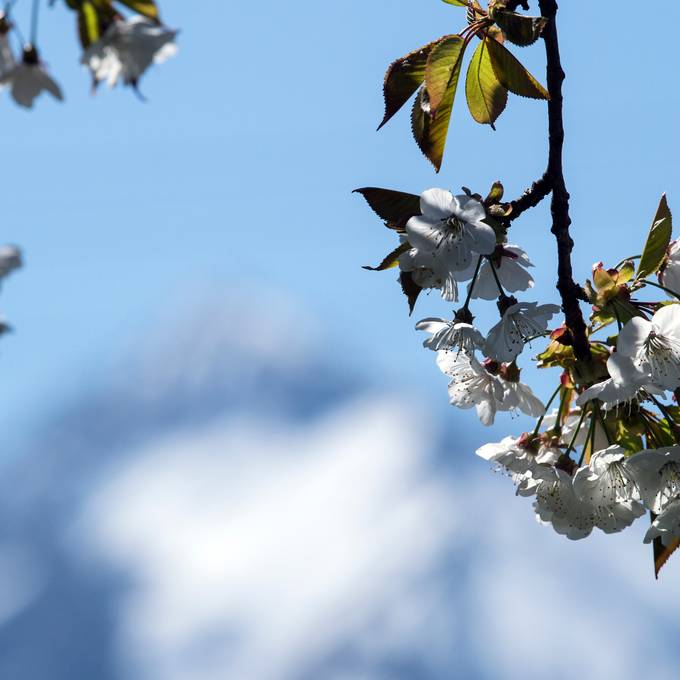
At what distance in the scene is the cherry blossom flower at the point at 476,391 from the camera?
4.76ft

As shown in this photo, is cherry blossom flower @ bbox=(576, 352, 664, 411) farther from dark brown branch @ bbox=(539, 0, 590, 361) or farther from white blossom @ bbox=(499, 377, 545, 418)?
white blossom @ bbox=(499, 377, 545, 418)

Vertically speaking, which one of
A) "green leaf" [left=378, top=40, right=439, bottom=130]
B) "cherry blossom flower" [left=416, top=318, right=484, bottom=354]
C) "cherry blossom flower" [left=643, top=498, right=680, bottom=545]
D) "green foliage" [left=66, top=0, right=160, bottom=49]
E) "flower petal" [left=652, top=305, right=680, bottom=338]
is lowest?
"cherry blossom flower" [left=643, top=498, right=680, bottom=545]


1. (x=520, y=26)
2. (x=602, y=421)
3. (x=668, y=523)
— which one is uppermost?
(x=520, y=26)

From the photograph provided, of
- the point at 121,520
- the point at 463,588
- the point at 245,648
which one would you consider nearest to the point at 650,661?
the point at 463,588

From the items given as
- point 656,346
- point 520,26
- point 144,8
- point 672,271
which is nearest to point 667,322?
point 656,346

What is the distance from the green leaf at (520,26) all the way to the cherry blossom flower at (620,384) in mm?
356

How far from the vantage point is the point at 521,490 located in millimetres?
1398

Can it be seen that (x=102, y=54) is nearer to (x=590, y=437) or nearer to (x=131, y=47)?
(x=131, y=47)

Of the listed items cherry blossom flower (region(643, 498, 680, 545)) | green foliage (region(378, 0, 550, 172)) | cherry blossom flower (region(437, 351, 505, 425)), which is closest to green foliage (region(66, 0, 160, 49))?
green foliage (region(378, 0, 550, 172))

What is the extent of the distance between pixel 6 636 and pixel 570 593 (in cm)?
3357

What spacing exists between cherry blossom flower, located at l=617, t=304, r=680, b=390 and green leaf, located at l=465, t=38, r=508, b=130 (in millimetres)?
302

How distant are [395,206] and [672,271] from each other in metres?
0.37

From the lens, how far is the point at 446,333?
53.7 inches

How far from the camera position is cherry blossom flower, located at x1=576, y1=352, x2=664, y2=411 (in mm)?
1169
